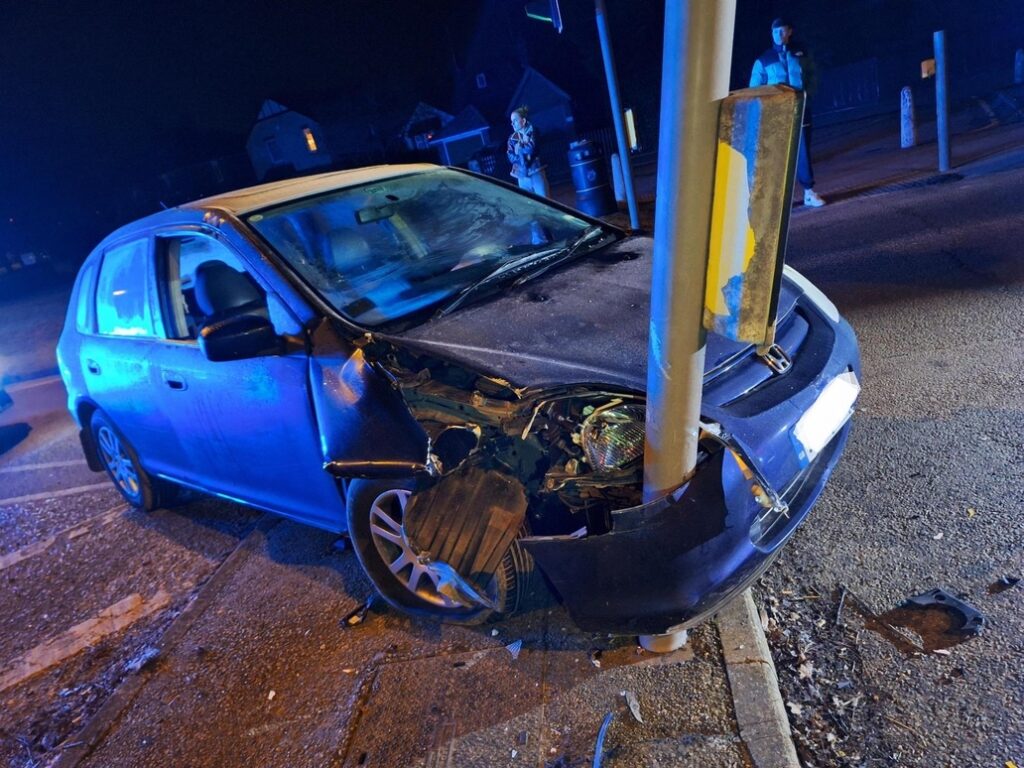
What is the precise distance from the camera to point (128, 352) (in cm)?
393

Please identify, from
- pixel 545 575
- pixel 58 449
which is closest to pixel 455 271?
pixel 545 575

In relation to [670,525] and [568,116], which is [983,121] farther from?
[568,116]

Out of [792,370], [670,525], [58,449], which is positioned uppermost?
[792,370]

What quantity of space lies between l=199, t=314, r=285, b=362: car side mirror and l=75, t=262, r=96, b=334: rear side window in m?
2.12

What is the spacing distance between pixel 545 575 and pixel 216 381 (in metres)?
1.97

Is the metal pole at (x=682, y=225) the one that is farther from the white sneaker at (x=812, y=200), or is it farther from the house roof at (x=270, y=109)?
the house roof at (x=270, y=109)

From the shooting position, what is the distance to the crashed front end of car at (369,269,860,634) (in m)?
2.16

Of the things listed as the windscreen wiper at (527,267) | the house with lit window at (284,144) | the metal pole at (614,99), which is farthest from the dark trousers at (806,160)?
the house with lit window at (284,144)

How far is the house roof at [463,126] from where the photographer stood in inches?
1412

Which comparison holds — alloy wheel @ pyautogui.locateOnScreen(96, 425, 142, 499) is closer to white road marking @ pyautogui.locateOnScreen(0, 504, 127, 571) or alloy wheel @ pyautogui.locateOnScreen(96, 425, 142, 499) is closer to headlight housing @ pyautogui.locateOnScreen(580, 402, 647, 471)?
white road marking @ pyautogui.locateOnScreen(0, 504, 127, 571)

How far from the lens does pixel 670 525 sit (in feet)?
7.02

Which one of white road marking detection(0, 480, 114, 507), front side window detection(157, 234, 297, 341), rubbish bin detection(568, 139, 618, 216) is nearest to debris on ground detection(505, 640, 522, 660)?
front side window detection(157, 234, 297, 341)

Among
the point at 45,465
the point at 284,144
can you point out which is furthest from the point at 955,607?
the point at 284,144

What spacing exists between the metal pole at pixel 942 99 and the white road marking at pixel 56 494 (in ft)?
33.8
